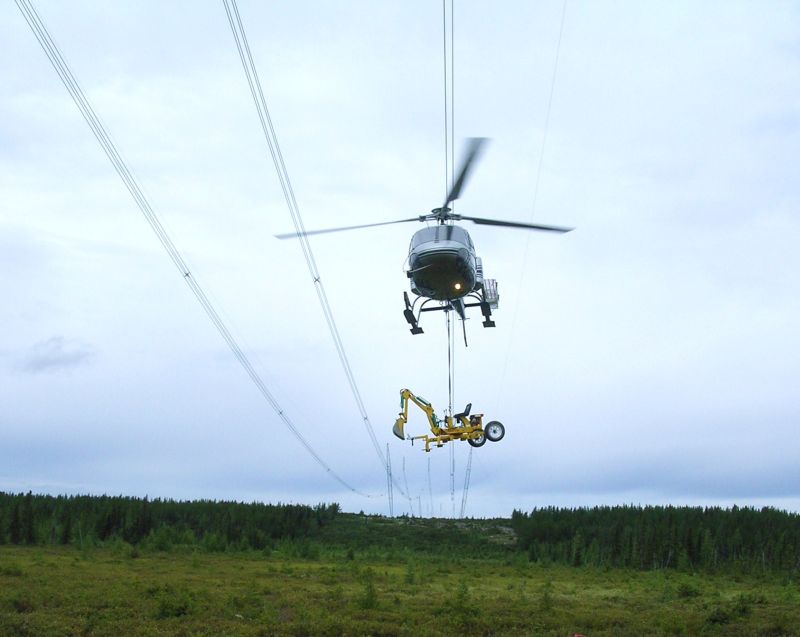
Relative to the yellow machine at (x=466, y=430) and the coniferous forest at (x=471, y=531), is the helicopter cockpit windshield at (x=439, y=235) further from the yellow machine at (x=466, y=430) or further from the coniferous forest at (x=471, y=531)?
the coniferous forest at (x=471, y=531)

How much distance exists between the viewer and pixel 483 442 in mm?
33438

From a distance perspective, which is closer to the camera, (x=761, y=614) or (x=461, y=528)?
(x=761, y=614)

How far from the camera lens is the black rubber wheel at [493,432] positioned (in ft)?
109

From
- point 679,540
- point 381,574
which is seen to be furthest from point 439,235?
point 679,540

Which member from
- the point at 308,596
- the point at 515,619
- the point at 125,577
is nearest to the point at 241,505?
the point at 125,577

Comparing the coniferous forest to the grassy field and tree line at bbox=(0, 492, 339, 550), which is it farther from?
the grassy field

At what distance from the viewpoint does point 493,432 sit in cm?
3344

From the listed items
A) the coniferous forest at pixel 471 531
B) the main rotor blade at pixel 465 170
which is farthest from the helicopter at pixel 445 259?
the coniferous forest at pixel 471 531

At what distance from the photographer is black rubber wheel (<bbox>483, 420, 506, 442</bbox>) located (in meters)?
33.4

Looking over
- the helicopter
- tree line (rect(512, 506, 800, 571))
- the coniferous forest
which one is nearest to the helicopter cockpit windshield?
the helicopter

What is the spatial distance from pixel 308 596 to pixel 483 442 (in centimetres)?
825

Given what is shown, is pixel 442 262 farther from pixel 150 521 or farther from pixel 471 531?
pixel 471 531

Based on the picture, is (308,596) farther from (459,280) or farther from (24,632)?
(459,280)

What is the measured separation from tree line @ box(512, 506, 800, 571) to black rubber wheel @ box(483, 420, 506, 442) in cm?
2470
